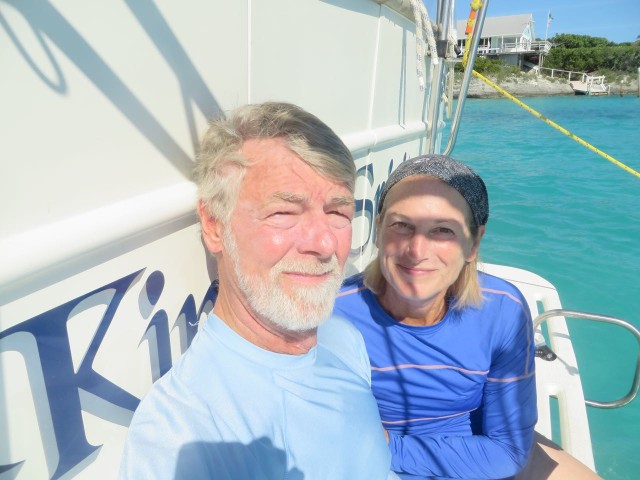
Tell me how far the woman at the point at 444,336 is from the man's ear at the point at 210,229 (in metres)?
0.66

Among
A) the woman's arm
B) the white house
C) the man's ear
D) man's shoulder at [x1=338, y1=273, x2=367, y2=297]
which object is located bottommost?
the woman's arm

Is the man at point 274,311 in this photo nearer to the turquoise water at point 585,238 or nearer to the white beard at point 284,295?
the white beard at point 284,295

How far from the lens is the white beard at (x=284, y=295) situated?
1273mm

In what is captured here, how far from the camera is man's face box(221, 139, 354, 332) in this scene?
1.26 metres

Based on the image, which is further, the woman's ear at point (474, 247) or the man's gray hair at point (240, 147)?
the woman's ear at point (474, 247)

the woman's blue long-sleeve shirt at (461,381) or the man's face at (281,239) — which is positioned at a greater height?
the man's face at (281,239)

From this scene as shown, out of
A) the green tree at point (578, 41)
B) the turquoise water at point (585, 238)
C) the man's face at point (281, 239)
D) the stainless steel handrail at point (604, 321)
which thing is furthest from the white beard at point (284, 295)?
the green tree at point (578, 41)

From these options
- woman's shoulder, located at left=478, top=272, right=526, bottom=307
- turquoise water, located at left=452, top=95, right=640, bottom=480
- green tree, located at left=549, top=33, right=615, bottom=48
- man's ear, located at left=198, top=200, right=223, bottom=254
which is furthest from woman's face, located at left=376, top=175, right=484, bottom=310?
green tree, located at left=549, top=33, right=615, bottom=48

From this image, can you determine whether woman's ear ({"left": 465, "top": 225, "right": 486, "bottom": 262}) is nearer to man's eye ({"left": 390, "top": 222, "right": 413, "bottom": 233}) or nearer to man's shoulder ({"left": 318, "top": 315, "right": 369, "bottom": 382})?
man's eye ({"left": 390, "top": 222, "right": 413, "bottom": 233})

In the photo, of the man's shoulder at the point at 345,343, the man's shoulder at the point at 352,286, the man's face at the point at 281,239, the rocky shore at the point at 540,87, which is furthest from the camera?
the rocky shore at the point at 540,87

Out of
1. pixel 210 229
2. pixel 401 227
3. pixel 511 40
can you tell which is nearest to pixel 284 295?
pixel 210 229

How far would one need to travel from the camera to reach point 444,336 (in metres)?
1.65

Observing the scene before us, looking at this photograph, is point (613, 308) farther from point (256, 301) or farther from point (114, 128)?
point (114, 128)

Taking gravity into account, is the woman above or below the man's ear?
below
